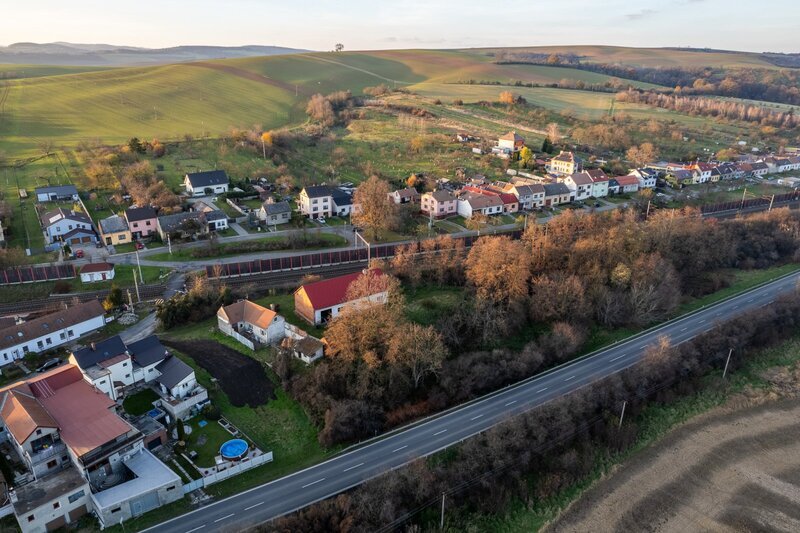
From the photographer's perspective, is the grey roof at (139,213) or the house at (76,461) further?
the grey roof at (139,213)

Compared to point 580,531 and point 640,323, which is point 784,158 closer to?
point 640,323

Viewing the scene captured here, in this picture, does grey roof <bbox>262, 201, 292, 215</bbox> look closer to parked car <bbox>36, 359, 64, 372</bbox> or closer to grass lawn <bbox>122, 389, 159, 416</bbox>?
parked car <bbox>36, 359, 64, 372</bbox>

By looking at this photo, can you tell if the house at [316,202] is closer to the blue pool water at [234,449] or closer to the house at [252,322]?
the house at [252,322]

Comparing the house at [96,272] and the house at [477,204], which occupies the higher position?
the house at [477,204]

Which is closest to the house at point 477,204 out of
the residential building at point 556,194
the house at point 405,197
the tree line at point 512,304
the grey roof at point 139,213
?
the house at point 405,197

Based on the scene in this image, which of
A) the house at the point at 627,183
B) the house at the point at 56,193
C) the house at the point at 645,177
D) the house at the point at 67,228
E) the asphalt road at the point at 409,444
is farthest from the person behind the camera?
the house at the point at 645,177

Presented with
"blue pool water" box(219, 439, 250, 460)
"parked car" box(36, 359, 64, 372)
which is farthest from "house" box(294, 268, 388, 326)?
"parked car" box(36, 359, 64, 372)
